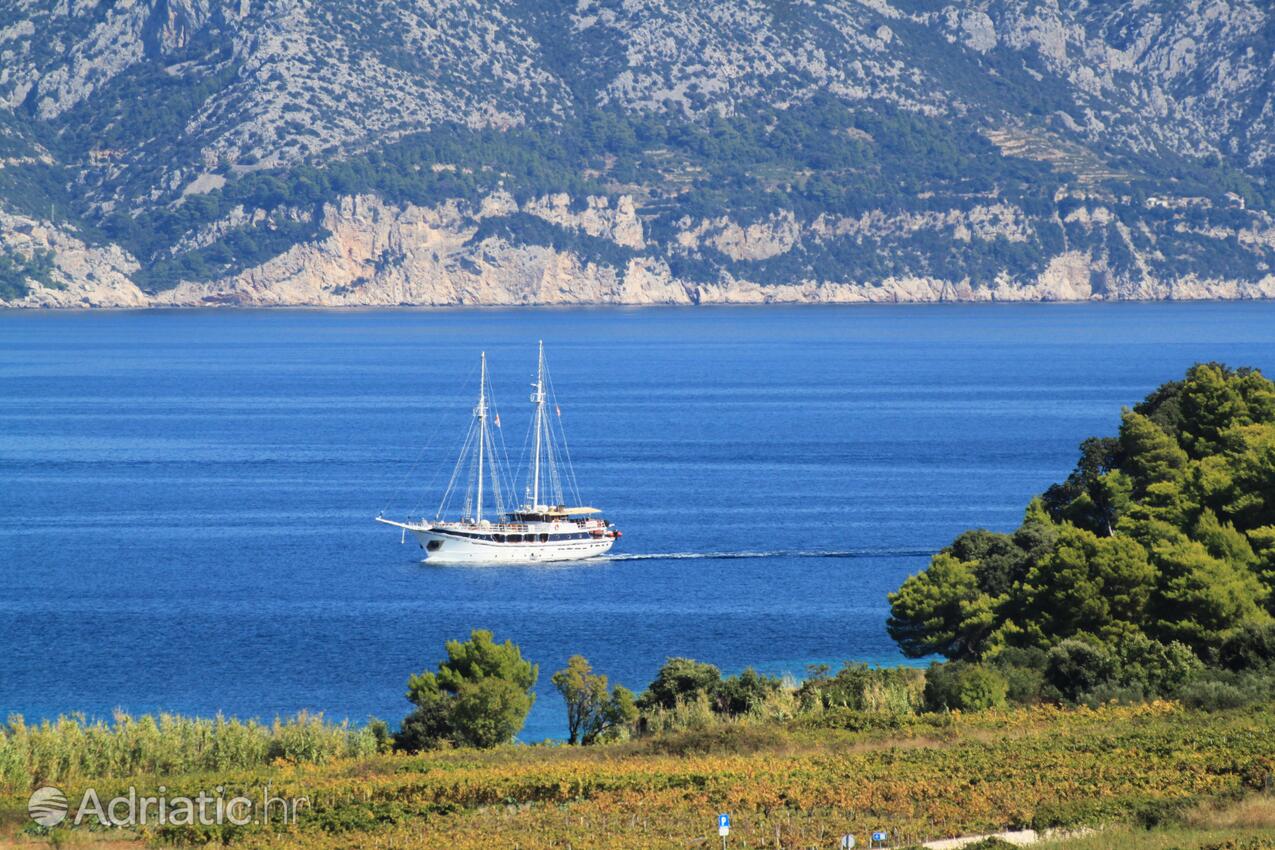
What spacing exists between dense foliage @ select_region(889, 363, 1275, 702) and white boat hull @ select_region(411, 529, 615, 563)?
878 inches

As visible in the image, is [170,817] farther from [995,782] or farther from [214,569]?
[214,569]

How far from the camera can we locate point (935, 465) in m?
101

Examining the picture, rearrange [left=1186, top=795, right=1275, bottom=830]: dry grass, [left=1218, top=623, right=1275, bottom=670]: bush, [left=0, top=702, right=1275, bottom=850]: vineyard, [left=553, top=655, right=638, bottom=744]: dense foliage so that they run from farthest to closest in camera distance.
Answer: [left=553, top=655, right=638, bottom=744]: dense foliage < [left=1218, top=623, right=1275, bottom=670]: bush < [left=0, top=702, right=1275, bottom=850]: vineyard < [left=1186, top=795, right=1275, bottom=830]: dry grass

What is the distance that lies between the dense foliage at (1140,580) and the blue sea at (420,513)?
5.53 meters

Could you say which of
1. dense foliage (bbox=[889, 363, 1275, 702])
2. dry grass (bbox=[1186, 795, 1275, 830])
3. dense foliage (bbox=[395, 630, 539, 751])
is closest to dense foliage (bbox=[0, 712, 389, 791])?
dense foliage (bbox=[395, 630, 539, 751])

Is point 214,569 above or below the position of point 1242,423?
below

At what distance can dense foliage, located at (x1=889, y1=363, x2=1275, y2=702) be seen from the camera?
134 ft

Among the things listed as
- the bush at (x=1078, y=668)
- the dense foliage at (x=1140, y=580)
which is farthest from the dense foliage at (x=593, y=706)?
the bush at (x=1078, y=668)

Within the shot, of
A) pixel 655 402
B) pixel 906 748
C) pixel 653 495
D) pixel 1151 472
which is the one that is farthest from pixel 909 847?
pixel 655 402

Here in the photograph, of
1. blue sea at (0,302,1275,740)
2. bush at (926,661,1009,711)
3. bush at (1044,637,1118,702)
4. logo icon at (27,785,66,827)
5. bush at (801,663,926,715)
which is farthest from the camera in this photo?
blue sea at (0,302,1275,740)

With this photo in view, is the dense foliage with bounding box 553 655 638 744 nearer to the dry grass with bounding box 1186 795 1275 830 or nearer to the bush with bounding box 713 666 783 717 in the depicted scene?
the bush with bounding box 713 666 783 717

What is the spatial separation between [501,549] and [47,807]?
158 ft

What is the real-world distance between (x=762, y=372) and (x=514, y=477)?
78.5 meters

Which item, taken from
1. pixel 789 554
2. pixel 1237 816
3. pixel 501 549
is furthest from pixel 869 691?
pixel 501 549
